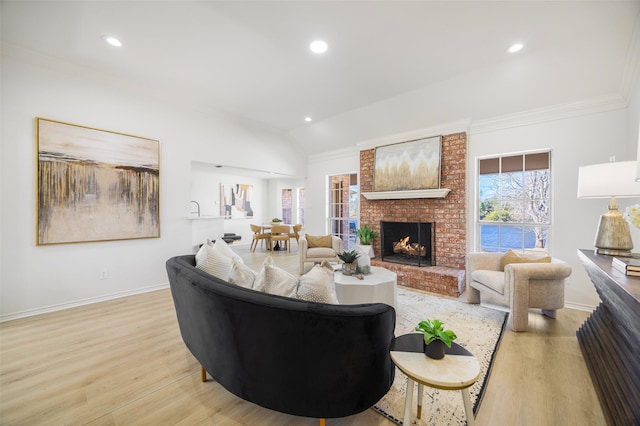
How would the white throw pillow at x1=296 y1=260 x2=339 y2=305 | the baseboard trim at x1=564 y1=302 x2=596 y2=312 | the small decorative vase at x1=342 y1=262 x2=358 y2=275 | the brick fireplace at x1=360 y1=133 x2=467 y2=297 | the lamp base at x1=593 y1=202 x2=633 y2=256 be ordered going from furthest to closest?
the brick fireplace at x1=360 y1=133 x2=467 y2=297, the baseboard trim at x1=564 y1=302 x2=596 y2=312, the small decorative vase at x1=342 y1=262 x2=358 y2=275, the lamp base at x1=593 y1=202 x2=633 y2=256, the white throw pillow at x1=296 y1=260 x2=339 y2=305

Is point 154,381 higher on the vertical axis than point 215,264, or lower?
lower

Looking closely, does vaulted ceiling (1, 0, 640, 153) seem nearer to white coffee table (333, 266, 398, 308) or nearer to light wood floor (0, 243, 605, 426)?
white coffee table (333, 266, 398, 308)

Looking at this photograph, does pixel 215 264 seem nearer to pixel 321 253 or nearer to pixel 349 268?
pixel 349 268

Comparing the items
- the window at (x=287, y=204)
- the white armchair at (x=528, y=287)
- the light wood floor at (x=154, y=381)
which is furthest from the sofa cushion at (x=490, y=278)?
the window at (x=287, y=204)

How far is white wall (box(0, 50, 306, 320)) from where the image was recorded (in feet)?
9.03

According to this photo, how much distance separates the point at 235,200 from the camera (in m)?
8.77

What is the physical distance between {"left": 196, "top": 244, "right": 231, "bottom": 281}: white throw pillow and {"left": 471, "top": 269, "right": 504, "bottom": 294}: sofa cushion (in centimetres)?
291

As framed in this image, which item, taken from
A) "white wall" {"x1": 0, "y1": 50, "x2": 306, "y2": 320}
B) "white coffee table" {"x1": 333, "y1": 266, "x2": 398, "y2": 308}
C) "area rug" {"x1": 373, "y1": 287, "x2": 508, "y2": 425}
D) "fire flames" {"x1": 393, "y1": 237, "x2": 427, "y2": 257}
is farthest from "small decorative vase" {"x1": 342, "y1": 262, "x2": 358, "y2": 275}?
"white wall" {"x1": 0, "y1": 50, "x2": 306, "y2": 320}

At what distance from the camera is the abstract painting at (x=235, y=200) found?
27.9 feet

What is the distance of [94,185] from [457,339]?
4666mm

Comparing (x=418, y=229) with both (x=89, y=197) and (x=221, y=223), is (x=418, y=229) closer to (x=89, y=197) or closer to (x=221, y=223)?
(x=221, y=223)

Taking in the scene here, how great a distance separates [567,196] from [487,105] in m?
1.62

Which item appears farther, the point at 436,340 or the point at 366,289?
the point at 366,289

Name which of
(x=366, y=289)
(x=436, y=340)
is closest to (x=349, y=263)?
(x=366, y=289)
